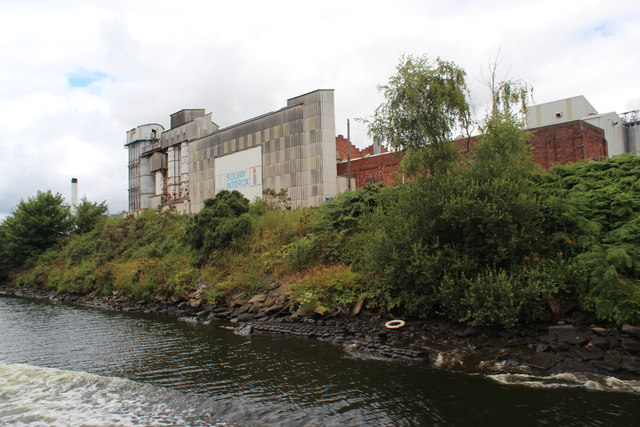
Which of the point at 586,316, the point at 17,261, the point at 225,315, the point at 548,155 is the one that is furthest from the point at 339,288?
the point at 17,261

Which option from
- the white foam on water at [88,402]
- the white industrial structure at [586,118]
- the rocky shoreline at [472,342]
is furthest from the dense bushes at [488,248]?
the white industrial structure at [586,118]

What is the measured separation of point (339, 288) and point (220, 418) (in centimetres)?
831

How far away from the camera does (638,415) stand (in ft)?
23.8

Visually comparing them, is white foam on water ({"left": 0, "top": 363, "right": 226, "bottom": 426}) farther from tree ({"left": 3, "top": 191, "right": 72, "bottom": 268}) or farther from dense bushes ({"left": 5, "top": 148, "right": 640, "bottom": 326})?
tree ({"left": 3, "top": 191, "right": 72, "bottom": 268})

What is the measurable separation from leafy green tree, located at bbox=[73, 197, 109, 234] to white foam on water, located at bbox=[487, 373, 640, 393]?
140ft

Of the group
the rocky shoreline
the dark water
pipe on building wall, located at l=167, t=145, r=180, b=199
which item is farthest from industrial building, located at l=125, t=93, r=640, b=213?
the dark water

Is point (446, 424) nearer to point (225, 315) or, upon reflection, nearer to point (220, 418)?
point (220, 418)

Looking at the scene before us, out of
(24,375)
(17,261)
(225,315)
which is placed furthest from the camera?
(17,261)

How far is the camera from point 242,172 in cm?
3969

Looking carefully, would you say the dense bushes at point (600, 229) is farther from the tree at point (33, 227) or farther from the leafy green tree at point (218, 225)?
the tree at point (33, 227)

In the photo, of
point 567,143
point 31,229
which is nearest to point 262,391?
point 567,143

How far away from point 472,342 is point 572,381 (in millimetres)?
2810

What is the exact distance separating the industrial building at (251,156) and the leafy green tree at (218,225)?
8.86 m

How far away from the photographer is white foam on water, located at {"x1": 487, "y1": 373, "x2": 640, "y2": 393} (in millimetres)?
8516
